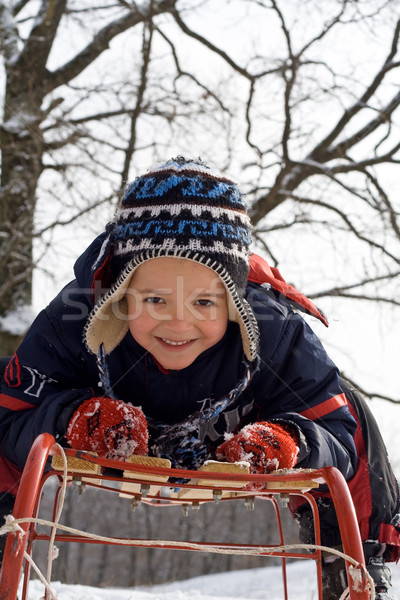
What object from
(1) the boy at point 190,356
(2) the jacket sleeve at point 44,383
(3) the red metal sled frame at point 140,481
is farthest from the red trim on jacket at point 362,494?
(2) the jacket sleeve at point 44,383

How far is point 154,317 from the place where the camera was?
Result: 1669mm

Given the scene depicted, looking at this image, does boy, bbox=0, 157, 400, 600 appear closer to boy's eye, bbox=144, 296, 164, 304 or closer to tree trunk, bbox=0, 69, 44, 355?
boy's eye, bbox=144, 296, 164, 304

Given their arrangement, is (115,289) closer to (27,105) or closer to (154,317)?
(154,317)

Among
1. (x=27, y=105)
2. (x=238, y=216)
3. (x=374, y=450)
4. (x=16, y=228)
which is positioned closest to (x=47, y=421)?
(x=238, y=216)

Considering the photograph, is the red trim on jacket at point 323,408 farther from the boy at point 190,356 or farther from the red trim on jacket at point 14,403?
the red trim on jacket at point 14,403

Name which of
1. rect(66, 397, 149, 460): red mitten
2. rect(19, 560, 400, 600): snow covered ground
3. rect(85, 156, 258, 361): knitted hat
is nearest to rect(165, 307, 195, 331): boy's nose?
rect(85, 156, 258, 361): knitted hat

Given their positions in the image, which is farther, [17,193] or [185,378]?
[17,193]

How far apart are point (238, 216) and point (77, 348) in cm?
61

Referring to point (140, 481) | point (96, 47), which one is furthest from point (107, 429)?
point (96, 47)

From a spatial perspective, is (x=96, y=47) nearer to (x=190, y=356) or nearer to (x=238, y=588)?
A: (x=190, y=356)

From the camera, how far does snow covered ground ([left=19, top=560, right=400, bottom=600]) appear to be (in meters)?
2.73

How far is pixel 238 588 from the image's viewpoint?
Result: 18.2ft

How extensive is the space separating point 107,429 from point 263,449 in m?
0.36

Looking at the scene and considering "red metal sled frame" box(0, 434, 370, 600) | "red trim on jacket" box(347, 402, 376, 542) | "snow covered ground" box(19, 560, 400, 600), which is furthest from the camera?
"snow covered ground" box(19, 560, 400, 600)
